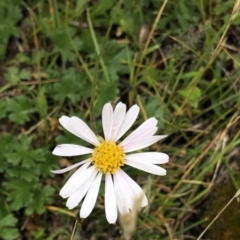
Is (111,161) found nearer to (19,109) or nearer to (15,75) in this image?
(19,109)

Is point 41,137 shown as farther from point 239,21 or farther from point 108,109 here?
point 239,21

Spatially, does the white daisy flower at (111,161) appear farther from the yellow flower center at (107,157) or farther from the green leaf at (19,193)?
the green leaf at (19,193)

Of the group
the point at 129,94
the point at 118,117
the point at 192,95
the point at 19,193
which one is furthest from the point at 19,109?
the point at 192,95

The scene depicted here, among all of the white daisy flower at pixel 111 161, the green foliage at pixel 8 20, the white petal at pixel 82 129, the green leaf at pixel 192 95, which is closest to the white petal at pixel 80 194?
the white daisy flower at pixel 111 161

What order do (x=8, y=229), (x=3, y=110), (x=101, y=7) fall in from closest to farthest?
(x=8, y=229), (x=3, y=110), (x=101, y=7)

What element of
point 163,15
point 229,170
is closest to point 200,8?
point 163,15

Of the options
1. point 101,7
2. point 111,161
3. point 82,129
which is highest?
point 101,7

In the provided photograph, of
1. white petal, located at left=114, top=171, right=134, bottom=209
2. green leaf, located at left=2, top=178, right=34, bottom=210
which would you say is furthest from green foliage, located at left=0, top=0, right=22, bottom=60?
white petal, located at left=114, top=171, right=134, bottom=209
